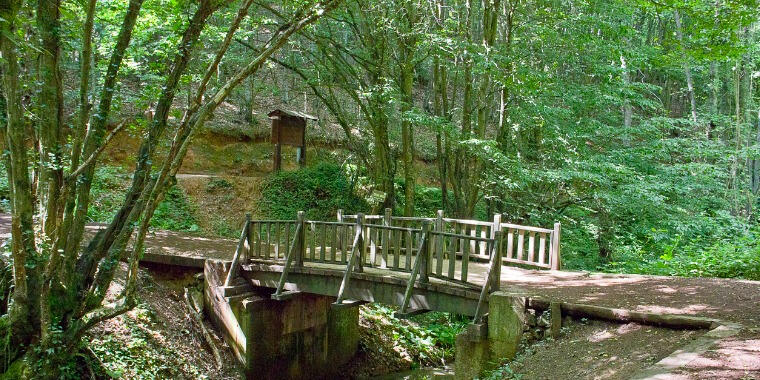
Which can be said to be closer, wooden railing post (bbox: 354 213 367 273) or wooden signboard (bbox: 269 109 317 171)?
wooden railing post (bbox: 354 213 367 273)

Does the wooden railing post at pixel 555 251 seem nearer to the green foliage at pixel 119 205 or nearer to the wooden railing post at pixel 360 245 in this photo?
the wooden railing post at pixel 360 245

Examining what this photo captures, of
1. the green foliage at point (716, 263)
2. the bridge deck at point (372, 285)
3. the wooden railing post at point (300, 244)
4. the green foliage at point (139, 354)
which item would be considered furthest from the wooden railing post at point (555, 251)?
the green foliage at point (139, 354)

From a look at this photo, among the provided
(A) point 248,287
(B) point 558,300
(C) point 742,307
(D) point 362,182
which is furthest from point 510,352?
(D) point 362,182

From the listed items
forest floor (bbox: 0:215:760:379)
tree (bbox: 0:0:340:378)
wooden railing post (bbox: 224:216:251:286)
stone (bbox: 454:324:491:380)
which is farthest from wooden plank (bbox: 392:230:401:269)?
tree (bbox: 0:0:340:378)

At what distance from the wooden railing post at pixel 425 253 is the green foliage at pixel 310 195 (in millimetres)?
10588

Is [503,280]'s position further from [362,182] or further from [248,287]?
[362,182]

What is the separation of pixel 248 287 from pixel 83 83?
211 inches

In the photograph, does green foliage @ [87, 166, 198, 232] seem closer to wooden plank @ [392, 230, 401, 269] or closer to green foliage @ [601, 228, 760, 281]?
wooden plank @ [392, 230, 401, 269]

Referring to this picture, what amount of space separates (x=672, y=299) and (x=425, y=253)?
361 centimetres

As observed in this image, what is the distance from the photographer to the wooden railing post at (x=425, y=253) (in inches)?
331

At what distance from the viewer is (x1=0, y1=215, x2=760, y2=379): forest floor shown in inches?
204

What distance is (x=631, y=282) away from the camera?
31.4ft

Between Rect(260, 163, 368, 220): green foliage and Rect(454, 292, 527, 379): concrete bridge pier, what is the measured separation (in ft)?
37.8

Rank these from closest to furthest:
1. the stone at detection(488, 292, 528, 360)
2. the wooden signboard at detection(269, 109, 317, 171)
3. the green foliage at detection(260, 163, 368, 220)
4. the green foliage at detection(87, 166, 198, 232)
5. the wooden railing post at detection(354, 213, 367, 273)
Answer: the stone at detection(488, 292, 528, 360)
the wooden railing post at detection(354, 213, 367, 273)
the green foliage at detection(87, 166, 198, 232)
the wooden signboard at detection(269, 109, 317, 171)
the green foliage at detection(260, 163, 368, 220)
